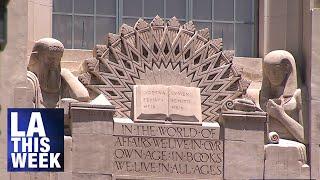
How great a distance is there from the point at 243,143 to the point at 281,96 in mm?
1762

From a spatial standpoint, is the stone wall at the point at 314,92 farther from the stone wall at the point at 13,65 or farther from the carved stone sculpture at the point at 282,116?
the stone wall at the point at 13,65

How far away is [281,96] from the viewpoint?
46312mm

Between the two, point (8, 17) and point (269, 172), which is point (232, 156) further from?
point (8, 17)

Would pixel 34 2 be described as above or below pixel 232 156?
above

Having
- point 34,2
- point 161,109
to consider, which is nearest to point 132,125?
point 161,109

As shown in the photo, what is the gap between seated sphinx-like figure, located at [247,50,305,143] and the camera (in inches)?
1812

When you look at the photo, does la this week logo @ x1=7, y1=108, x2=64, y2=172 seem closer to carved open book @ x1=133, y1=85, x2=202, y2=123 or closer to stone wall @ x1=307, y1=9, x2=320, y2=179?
carved open book @ x1=133, y1=85, x2=202, y2=123

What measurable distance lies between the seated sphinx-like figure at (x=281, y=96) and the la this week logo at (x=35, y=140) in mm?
4875

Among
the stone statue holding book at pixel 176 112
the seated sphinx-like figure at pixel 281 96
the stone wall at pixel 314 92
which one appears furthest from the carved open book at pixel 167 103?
the stone wall at pixel 314 92

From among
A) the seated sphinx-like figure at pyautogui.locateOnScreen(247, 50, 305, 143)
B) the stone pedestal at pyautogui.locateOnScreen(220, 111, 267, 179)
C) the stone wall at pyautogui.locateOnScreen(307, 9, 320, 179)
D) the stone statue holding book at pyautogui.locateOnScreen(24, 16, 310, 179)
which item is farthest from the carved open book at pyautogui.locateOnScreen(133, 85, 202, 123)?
the stone wall at pyautogui.locateOnScreen(307, 9, 320, 179)

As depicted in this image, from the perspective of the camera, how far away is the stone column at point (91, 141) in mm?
44312

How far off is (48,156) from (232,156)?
4.33 meters

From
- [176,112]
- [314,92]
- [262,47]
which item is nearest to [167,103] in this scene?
[176,112]

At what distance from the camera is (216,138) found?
1778 inches
